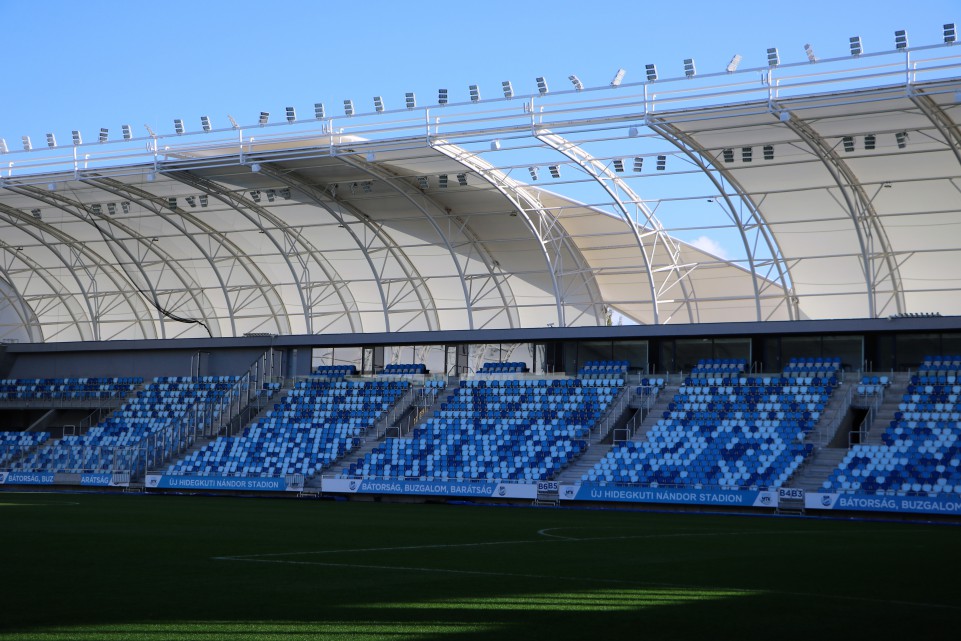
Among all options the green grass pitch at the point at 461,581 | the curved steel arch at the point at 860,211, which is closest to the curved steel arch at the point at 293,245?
the green grass pitch at the point at 461,581

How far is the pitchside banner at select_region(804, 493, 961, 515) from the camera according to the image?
3136 cm

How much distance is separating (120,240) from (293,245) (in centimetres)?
851

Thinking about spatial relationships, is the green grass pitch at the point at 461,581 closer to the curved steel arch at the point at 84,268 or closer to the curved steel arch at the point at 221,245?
the curved steel arch at the point at 221,245

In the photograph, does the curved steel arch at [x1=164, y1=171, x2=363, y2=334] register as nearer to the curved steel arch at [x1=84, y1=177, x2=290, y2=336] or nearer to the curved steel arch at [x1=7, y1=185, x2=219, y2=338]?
the curved steel arch at [x1=84, y1=177, x2=290, y2=336]

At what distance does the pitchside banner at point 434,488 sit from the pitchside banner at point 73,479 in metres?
9.13

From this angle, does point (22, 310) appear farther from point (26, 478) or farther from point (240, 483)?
point (240, 483)

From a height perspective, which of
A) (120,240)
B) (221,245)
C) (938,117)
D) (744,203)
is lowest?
(744,203)

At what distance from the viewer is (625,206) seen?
139 feet

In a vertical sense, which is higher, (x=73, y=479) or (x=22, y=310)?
(x=22, y=310)

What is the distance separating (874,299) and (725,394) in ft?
21.1

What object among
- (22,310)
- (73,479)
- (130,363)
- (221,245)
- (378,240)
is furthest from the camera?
(22,310)

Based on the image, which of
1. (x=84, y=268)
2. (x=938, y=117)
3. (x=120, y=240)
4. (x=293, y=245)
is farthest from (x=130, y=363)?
(x=938, y=117)

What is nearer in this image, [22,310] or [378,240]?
[378,240]

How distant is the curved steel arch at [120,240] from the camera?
47.8 m
